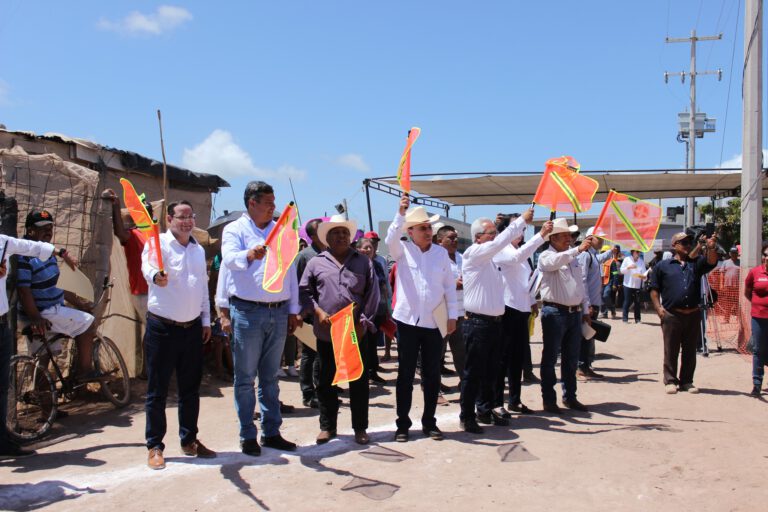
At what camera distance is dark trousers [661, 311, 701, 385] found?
8203mm

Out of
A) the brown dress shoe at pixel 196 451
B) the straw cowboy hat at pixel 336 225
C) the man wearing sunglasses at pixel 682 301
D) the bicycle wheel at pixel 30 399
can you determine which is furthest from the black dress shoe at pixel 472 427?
the bicycle wheel at pixel 30 399

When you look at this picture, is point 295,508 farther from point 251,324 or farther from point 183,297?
point 183,297

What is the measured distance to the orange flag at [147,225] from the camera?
16.1 ft

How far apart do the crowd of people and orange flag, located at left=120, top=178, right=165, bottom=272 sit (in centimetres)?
8

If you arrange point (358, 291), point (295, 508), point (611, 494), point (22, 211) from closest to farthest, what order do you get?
1. point (295, 508)
2. point (611, 494)
3. point (358, 291)
4. point (22, 211)

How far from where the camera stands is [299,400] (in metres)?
7.67

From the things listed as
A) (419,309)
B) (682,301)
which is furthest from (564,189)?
(682,301)

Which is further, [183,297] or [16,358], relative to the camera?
[16,358]

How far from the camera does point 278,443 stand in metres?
5.52

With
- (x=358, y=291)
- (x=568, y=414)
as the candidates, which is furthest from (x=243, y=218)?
(x=568, y=414)

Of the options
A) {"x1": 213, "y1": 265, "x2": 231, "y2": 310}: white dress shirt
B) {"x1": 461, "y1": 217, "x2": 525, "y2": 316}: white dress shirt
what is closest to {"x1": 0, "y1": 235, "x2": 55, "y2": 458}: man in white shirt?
{"x1": 213, "y1": 265, "x2": 231, "y2": 310}: white dress shirt

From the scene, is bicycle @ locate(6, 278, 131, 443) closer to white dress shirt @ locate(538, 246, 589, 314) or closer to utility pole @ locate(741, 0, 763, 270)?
white dress shirt @ locate(538, 246, 589, 314)

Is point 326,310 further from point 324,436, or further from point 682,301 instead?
point 682,301

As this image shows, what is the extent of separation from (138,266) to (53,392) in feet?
6.69
